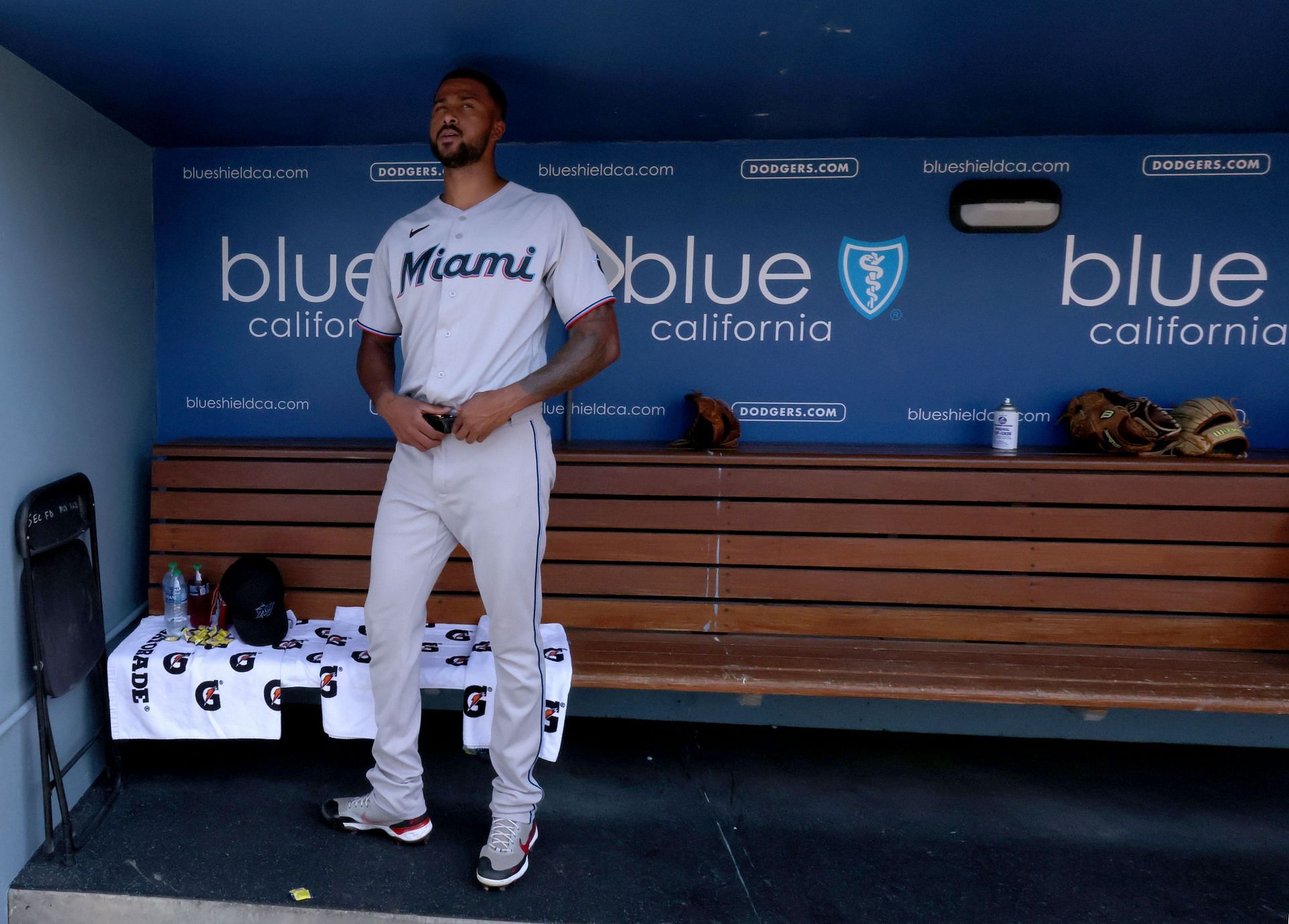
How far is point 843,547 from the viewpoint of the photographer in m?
2.61

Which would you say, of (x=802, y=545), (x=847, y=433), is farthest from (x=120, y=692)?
(x=847, y=433)

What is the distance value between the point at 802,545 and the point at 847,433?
1.79 feet

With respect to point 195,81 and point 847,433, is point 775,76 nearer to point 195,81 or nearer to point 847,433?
point 847,433

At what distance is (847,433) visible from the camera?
9.68ft

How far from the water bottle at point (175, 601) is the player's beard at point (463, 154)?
153cm

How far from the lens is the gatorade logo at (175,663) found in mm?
2307

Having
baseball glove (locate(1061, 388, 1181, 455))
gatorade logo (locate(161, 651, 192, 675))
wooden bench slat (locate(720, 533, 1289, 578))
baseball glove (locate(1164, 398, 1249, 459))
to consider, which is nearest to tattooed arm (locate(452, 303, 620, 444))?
wooden bench slat (locate(720, 533, 1289, 578))

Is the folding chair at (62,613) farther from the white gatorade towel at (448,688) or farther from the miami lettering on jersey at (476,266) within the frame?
the miami lettering on jersey at (476,266)

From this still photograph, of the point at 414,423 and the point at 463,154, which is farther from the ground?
the point at 463,154

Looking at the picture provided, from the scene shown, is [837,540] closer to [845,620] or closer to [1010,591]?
[845,620]

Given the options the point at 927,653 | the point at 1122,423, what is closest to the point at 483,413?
the point at 927,653

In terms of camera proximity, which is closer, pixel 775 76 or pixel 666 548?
pixel 775 76

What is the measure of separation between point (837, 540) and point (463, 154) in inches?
61.2

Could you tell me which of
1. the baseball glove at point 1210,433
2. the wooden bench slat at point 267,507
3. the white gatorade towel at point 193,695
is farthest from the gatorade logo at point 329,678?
the baseball glove at point 1210,433
